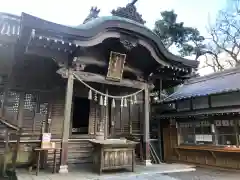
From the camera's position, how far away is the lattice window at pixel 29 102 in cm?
765

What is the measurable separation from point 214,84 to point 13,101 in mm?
9322

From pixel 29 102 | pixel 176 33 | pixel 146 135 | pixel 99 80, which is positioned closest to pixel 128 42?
pixel 99 80

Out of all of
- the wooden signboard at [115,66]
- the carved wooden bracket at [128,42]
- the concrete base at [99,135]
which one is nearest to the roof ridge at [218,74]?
the carved wooden bracket at [128,42]

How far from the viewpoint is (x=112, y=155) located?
6242 millimetres

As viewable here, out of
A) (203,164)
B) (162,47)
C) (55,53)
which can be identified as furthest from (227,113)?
(55,53)

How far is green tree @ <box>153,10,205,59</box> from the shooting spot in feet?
68.1

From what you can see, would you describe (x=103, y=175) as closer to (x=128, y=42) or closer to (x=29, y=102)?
(x=29, y=102)

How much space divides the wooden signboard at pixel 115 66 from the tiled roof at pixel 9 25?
10.0ft

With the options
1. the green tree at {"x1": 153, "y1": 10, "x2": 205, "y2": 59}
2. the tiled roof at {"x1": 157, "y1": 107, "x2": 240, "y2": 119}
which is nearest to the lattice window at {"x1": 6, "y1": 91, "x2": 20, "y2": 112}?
the tiled roof at {"x1": 157, "y1": 107, "x2": 240, "y2": 119}

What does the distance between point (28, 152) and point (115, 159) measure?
322 centimetres

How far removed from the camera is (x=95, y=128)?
28.9 feet

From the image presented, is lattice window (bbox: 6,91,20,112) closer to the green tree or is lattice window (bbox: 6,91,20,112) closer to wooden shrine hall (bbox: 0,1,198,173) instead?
wooden shrine hall (bbox: 0,1,198,173)

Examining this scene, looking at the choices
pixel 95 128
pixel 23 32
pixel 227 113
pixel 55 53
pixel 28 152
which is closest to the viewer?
pixel 23 32

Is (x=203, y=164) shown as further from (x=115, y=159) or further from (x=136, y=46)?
(x=136, y=46)
